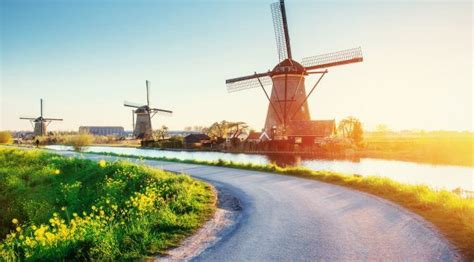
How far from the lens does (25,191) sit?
2278cm

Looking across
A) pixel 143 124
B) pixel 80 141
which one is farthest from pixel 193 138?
pixel 80 141

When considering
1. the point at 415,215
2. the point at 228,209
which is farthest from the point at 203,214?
the point at 415,215

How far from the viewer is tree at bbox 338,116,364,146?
60987 millimetres

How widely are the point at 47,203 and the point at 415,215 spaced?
18057 millimetres

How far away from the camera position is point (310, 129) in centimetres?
5431

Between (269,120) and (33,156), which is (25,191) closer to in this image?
(33,156)

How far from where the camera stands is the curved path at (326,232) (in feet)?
23.6

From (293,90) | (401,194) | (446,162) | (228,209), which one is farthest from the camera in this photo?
(293,90)

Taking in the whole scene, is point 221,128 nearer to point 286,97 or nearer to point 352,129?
point 352,129

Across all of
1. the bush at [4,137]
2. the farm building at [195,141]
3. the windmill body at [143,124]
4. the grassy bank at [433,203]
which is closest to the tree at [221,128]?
the farm building at [195,141]

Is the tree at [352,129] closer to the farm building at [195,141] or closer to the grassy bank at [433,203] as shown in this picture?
the farm building at [195,141]

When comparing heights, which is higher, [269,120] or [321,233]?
[269,120]

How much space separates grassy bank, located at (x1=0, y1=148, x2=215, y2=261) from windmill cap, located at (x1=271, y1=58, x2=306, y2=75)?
2902cm

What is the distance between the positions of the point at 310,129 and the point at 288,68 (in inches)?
466
